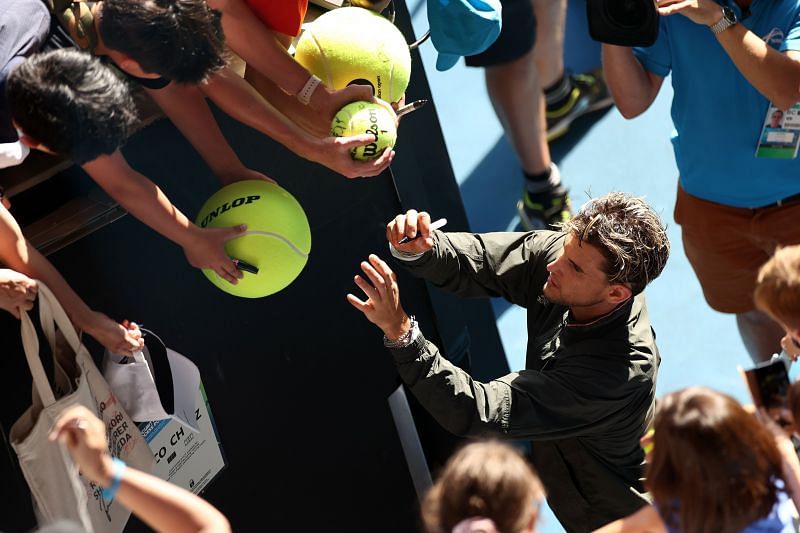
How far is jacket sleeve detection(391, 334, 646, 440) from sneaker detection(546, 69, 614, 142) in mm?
2556

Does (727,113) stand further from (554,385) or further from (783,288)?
(554,385)

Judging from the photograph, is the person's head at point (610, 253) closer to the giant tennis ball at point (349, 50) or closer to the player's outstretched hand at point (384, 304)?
the player's outstretched hand at point (384, 304)

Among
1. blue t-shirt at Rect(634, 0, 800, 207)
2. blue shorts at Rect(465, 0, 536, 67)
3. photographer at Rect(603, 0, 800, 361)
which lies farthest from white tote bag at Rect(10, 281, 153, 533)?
blue shorts at Rect(465, 0, 536, 67)

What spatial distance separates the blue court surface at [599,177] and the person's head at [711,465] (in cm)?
190

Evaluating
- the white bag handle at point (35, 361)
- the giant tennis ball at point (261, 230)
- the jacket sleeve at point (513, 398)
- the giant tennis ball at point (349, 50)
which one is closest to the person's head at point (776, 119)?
the jacket sleeve at point (513, 398)

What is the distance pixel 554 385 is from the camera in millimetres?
2336

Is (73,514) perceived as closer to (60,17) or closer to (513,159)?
(60,17)

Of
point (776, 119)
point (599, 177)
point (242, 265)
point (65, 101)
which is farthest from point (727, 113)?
point (65, 101)

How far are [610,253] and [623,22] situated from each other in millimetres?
787

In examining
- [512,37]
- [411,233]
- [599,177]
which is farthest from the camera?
[599,177]

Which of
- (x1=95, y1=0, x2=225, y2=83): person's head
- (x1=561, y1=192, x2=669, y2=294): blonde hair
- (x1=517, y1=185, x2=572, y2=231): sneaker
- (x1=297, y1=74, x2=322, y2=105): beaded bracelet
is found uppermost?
(x1=95, y1=0, x2=225, y2=83): person's head

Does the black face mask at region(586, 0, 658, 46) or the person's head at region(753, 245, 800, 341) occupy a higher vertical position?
the black face mask at region(586, 0, 658, 46)

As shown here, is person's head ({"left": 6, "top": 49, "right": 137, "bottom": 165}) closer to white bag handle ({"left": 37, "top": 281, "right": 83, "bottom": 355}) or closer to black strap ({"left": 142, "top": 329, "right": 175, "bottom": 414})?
white bag handle ({"left": 37, "top": 281, "right": 83, "bottom": 355})

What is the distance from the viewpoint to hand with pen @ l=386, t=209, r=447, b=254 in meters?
2.48
